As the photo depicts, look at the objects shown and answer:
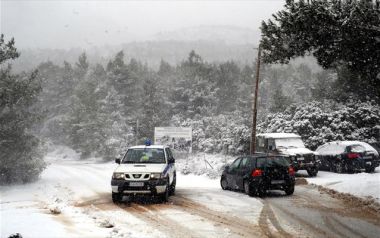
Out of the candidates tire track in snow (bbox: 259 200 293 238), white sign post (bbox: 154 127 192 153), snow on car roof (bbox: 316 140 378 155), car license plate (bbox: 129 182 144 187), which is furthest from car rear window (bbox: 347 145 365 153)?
car license plate (bbox: 129 182 144 187)

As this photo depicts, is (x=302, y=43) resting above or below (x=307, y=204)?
above

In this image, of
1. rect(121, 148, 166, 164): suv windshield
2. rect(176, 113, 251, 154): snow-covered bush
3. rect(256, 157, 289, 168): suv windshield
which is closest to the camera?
rect(121, 148, 166, 164): suv windshield

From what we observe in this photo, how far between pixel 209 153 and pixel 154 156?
24331 mm

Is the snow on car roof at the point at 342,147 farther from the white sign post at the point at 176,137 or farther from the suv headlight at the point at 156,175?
the suv headlight at the point at 156,175

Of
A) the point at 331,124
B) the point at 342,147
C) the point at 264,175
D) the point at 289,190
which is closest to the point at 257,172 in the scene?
the point at 264,175

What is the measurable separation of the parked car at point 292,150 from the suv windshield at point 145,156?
9591mm

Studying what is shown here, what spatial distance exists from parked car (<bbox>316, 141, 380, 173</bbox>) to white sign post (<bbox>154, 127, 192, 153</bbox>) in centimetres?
996

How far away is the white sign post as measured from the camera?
3098 cm

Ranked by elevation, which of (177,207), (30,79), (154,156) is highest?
(30,79)

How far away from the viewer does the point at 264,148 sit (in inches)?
997

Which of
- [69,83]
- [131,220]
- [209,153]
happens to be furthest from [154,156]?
[69,83]

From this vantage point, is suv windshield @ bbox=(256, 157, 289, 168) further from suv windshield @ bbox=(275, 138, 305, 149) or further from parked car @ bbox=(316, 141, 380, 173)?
parked car @ bbox=(316, 141, 380, 173)

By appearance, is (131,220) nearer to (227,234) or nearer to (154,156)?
(227,234)

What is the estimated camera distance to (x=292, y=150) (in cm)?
2358
